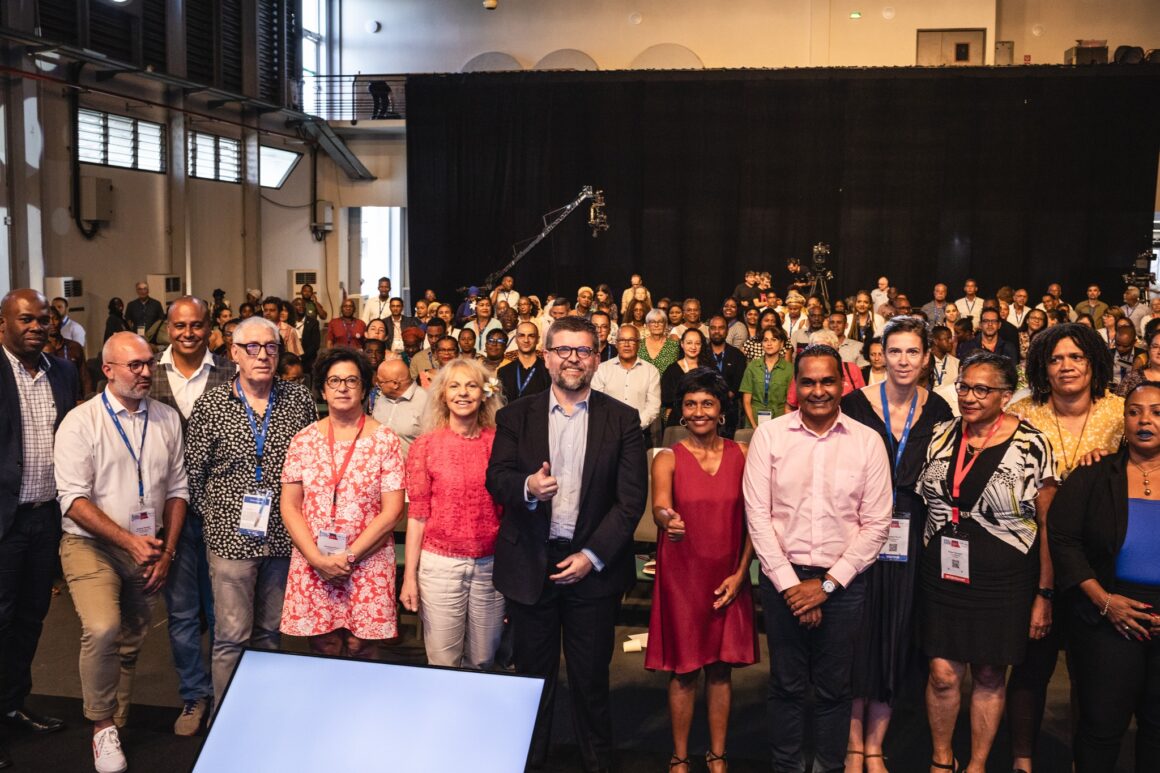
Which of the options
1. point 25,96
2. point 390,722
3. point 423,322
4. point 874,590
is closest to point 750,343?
point 423,322

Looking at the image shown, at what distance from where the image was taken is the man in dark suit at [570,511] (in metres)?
3.04

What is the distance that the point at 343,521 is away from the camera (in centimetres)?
323

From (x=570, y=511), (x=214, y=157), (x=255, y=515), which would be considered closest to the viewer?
(x=570, y=511)

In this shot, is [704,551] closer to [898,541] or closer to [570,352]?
[898,541]

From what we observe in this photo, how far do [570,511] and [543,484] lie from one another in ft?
1.02

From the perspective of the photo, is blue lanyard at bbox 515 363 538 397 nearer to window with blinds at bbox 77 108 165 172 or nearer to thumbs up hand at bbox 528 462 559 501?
thumbs up hand at bbox 528 462 559 501

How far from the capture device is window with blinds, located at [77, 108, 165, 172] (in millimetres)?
11617

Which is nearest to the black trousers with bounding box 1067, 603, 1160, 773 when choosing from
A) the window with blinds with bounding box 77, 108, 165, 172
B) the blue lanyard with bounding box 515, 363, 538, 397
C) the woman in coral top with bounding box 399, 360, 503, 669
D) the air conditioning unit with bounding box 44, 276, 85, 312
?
the woman in coral top with bounding box 399, 360, 503, 669

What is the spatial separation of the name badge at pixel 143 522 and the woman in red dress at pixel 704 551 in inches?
67.5

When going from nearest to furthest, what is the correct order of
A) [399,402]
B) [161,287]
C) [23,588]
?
[23,588], [399,402], [161,287]

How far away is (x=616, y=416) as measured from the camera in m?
3.12

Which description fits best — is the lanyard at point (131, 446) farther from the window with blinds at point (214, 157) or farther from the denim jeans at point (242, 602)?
the window with blinds at point (214, 157)

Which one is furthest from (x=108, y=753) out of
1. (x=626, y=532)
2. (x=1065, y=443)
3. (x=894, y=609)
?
(x=1065, y=443)

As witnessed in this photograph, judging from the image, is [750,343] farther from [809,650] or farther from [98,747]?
[98,747]
